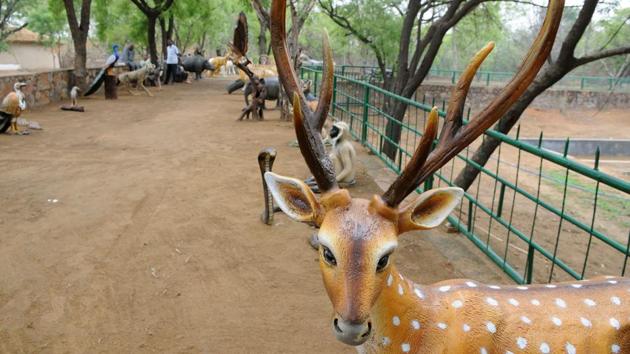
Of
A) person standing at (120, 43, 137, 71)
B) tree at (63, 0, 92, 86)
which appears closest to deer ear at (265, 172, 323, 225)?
tree at (63, 0, 92, 86)

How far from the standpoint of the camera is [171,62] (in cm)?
2220

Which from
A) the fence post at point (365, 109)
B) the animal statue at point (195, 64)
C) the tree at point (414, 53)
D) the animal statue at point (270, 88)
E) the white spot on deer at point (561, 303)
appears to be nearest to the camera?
the white spot on deer at point (561, 303)

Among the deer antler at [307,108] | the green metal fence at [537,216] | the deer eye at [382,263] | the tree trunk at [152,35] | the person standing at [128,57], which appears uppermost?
the tree trunk at [152,35]

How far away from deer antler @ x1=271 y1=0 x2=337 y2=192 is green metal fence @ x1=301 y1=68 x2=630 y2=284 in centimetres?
175

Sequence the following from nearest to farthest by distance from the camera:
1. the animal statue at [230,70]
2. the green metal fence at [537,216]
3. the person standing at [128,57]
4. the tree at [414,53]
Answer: the green metal fence at [537,216]
the tree at [414,53]
the person standing at [128,57]
the animal statue at [230,70]

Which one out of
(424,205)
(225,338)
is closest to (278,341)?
(225,338)

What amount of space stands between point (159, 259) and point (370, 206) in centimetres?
308

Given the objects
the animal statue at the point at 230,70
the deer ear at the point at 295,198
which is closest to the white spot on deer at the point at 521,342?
the deer ear at the point at 295,198

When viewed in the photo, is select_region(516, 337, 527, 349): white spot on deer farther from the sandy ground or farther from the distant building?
the distant building

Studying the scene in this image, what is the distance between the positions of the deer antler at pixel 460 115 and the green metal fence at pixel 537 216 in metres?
1.29

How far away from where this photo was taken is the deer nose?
6.19 feet

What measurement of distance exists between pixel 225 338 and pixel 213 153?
5476 mm

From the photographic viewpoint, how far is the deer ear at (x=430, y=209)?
2145mm

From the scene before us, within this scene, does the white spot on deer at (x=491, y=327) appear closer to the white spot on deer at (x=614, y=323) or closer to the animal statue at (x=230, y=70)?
the white spot on deer at (x=614, y=323)
